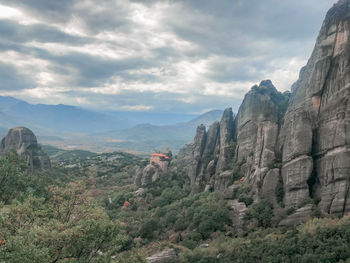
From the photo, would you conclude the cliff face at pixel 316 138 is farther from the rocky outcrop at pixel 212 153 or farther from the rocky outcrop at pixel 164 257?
the rocky outcrop at pixel 164 257

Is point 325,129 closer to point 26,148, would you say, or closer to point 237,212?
point 237,212

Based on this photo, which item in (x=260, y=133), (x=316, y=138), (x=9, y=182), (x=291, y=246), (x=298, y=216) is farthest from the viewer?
(x=260, y=133)

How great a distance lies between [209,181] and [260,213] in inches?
787

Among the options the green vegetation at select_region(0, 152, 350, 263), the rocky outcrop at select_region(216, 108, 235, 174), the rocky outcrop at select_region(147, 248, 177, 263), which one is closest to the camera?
the green vegetation at select_region(0, 152, 350, 263)

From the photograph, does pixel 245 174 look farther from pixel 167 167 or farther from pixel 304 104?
pixel 167 167

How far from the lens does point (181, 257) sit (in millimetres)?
29203

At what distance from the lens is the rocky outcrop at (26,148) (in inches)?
2934

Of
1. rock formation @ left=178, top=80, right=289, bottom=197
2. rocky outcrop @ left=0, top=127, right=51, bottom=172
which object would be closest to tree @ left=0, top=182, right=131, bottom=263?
rock formation @ left=178, top=80, right=289, bottom=197

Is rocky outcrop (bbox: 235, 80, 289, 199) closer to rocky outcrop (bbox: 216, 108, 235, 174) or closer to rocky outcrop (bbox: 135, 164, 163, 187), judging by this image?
rocky outcrop (bbox: 216, 108, 235, 174)

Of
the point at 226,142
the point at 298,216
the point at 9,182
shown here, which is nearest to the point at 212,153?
the point at 226,142

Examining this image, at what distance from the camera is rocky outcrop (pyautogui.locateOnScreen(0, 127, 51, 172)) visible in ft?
244

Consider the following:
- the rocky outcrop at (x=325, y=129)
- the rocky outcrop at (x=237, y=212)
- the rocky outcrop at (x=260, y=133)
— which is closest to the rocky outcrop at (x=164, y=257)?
the rocky outcrop at (x=237, y=212)

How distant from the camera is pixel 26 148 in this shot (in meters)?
76.2

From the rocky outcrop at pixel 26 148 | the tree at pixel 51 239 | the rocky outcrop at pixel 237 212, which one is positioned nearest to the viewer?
the tree at pixel 51 239
